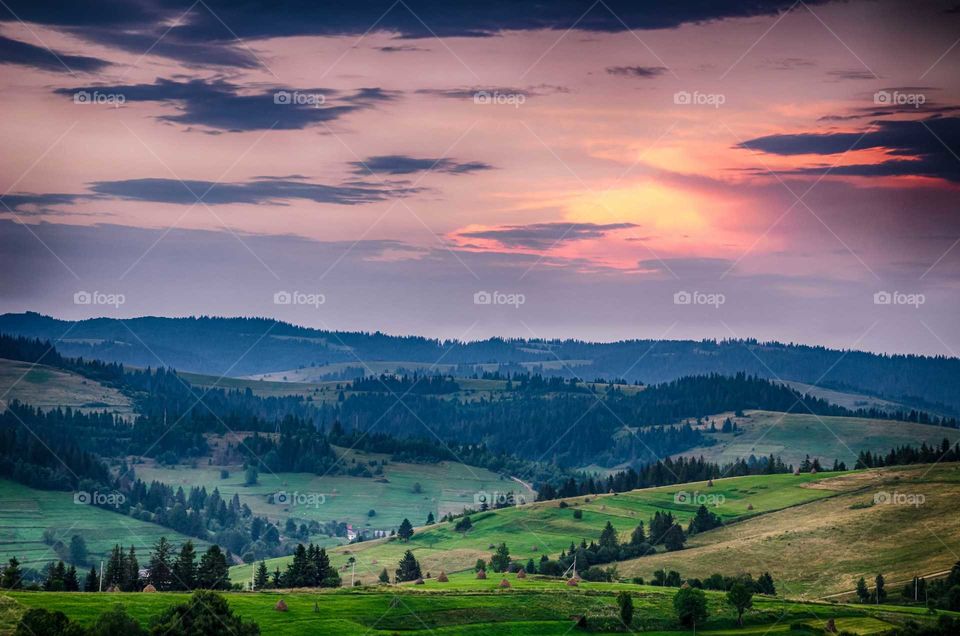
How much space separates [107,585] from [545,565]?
73.6 meters

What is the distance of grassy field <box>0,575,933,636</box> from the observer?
4638 inches

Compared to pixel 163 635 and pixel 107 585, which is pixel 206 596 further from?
pixel 107 585

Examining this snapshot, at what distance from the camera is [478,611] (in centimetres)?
13412

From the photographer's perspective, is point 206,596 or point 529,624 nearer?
point 206,596

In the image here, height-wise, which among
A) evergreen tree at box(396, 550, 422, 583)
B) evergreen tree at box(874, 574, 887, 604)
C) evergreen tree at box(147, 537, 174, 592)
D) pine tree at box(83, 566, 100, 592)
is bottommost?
evergreen tree at box(874, 574, 887, 604)

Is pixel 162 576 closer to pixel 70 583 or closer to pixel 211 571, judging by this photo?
pixel 211 571

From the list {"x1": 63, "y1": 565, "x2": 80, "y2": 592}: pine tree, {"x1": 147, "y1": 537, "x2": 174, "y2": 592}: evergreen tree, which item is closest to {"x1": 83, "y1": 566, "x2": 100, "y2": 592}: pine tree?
{"x1": 63, "y1": 565, "x2": 80, "y2": 592}: pine tree

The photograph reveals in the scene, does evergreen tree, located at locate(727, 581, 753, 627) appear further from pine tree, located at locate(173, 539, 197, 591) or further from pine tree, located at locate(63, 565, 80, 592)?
pine tree, located at locate(63, 565, 80, 592)

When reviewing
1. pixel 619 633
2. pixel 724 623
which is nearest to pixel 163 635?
pixel 619 633

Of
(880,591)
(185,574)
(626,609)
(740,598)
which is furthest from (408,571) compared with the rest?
(880,591)

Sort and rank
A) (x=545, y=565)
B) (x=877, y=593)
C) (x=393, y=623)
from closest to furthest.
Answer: (x=393, y=623) → (x=877, y=593) → (x=545, y=565)

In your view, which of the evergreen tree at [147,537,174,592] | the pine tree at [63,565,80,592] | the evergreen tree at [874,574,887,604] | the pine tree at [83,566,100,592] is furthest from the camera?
the evergreen tree at [874,574,887,604]

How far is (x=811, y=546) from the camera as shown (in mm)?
199375

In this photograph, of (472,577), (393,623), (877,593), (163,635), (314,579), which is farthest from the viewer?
(472,577)
